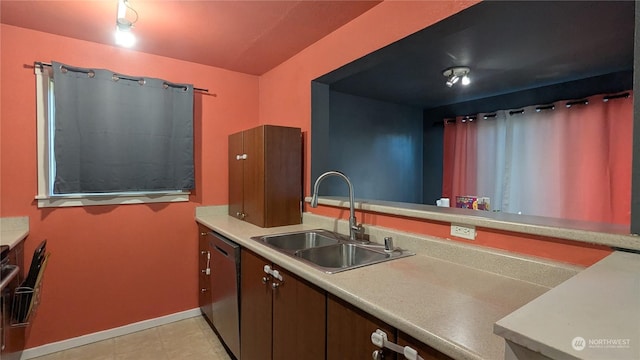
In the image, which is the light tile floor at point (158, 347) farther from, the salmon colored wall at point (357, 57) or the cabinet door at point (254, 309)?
the salmon colored wall at point (357, 57)

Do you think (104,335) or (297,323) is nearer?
(297,323)

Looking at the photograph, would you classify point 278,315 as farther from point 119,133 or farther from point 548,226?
point 119,133

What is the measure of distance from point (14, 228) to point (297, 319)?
2.17 m

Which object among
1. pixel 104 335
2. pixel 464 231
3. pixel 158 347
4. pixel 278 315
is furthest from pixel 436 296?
pixel 104 335

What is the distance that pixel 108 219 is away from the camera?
2.37 m

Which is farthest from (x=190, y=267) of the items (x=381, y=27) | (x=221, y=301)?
(x=381, y=27)

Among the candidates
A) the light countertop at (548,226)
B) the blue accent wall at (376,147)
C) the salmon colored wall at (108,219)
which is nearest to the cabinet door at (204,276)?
the salmon colored wall at (108,219)

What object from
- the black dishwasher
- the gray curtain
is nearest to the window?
the gray curtain

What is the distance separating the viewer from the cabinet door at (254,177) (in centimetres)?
222

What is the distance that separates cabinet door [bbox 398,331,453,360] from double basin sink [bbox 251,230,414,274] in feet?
1.78

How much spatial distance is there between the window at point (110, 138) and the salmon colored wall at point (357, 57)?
804mm

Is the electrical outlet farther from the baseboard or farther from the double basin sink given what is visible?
the baseboard

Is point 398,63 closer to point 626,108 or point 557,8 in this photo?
point 557,8

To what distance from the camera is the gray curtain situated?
6.99ft
